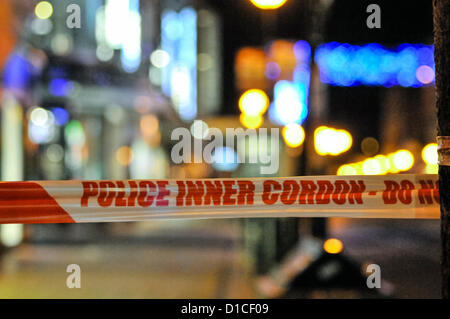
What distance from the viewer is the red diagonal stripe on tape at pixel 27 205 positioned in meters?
4.54

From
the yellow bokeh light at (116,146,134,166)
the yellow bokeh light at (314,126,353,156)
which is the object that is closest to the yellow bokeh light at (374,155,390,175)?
the yellow bokeh light at (116,146,134,166)

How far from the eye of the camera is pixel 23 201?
458 centimetres

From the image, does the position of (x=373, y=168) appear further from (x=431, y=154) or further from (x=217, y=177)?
(x=217, y=177)

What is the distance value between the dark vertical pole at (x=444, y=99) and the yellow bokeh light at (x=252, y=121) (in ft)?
26.9

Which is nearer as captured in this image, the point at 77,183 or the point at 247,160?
the point at 77,183

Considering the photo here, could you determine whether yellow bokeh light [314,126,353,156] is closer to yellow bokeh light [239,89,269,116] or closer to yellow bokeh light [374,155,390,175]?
yellow bokeh light [239,89,269,116]

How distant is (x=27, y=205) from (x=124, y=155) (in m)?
21.4

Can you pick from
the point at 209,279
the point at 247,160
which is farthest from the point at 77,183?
the point at 247,160

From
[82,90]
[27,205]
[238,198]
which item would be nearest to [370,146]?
[82,90]

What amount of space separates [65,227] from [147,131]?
1344 centimetres

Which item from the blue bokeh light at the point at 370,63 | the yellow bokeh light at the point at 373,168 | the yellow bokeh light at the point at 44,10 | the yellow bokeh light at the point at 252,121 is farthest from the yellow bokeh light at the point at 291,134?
the yellow bokeh light at the point at 373,168

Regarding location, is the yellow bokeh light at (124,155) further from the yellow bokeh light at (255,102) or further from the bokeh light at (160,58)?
the yellow bokeh light at (255,102)

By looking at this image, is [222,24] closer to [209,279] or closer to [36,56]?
[36,56]
